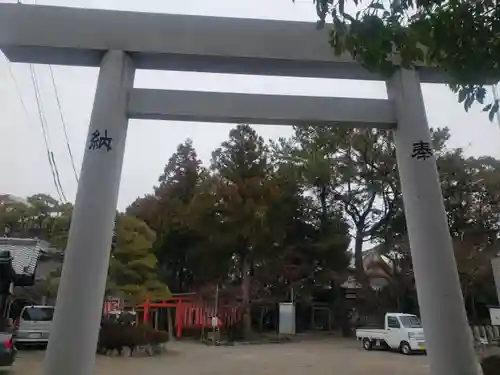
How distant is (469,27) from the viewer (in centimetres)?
280

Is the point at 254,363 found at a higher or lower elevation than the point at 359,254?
lower

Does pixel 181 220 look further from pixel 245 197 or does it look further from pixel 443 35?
pixel 443 35

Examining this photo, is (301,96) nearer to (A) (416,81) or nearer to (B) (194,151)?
(A) (416,81)

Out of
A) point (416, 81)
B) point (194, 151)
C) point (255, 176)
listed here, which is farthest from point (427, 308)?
point (194, 151)

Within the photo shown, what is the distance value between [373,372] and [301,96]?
6231 mm

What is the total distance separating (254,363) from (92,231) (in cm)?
723

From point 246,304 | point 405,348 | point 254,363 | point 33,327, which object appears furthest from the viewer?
point 246,304

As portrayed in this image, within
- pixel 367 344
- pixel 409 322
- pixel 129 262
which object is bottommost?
pixel 367 344

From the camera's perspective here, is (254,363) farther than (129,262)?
No

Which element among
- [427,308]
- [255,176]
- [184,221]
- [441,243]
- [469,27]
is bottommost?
[427,308]

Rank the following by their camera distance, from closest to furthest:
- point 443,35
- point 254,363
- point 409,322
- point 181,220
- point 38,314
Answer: point 443,35, point 254,363, point 38,314, point 409,322, point 181,220

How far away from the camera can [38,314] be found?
12688 mm

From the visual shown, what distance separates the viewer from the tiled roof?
34.6ft

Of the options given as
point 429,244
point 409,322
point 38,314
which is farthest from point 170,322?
point 429,244
